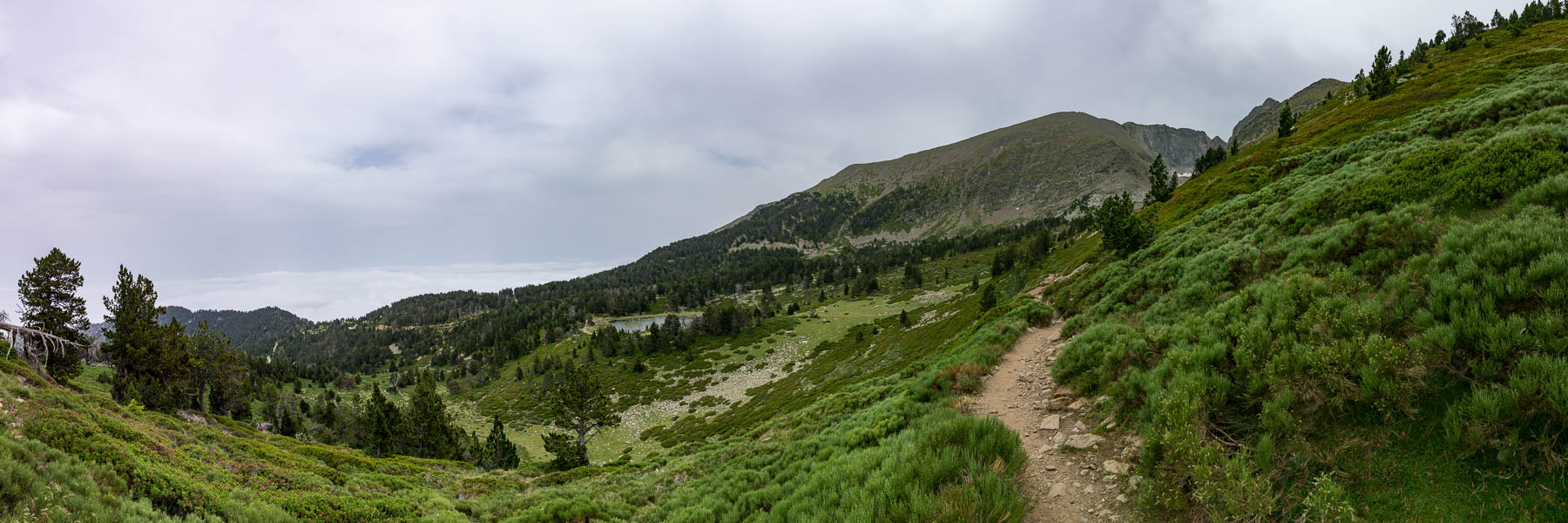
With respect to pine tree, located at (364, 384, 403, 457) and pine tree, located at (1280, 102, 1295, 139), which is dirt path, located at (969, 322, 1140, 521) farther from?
pine tree, located at (1280, 102, 1295, 139)

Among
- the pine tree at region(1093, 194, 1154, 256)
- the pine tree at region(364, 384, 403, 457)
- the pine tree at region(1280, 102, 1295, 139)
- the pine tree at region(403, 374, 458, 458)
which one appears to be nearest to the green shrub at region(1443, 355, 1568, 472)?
the pine tree at region(1093, 194, 1154, 256)

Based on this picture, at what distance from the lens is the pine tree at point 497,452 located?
43469mm

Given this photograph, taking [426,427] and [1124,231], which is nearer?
[1124,231]

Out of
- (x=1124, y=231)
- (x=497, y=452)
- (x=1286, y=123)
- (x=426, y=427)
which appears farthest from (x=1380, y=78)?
(x=426, y=427)

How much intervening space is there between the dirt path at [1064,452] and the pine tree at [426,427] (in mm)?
54243

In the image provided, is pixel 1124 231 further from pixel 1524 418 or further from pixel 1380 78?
pixel 1380 78

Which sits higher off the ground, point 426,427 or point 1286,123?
point 1286,123

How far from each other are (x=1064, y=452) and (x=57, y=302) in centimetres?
6505

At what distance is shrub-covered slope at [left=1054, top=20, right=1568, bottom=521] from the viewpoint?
4332 millimetres

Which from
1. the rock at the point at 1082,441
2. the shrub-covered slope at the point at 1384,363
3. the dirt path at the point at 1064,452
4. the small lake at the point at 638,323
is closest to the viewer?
the shrub-covered slope at the point at 1384,363

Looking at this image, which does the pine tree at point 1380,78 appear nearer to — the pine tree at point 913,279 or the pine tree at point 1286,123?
the pine tree at point 1286,123

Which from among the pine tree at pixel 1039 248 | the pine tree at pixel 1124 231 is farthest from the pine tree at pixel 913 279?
the pine tree at pixel 1124 231

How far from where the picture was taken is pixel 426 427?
46.3 meters

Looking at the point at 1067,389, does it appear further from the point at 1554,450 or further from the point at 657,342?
the point at 657,342
